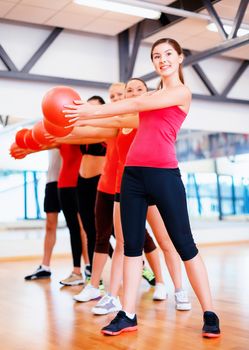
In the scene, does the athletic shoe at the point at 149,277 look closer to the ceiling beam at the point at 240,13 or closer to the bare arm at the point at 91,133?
the bare arm at the point at 91,133

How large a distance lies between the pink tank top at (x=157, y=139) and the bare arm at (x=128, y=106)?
0.06 meters

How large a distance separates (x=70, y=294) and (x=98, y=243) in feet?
2.20

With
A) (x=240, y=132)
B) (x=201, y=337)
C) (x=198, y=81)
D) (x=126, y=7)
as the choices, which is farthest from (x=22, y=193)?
(x=201, y=337)

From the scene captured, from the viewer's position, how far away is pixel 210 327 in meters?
2.48

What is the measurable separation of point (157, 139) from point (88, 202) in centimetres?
→ 138

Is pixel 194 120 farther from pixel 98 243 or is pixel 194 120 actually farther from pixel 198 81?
pixel 98 243

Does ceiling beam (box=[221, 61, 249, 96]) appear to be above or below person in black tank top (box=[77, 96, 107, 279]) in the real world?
above

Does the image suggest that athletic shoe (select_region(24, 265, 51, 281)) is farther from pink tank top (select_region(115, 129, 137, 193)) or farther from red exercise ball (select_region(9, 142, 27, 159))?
pink tank top (select_region(115, 129, 137, 193))

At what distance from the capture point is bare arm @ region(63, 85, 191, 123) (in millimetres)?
2373

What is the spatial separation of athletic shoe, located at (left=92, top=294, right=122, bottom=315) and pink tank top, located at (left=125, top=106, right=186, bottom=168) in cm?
95

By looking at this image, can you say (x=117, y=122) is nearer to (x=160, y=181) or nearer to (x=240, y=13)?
(x=160, y=181)

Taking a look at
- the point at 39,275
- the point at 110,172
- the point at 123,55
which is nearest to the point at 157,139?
the point at 110,172

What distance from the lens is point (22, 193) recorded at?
7.11 meters

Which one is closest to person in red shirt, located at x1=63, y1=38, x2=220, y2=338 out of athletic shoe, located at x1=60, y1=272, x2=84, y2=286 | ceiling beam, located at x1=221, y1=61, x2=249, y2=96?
athletic shoe, located at x1=60, y1=272, x2=84, y2=286
